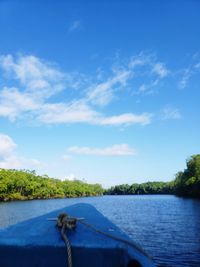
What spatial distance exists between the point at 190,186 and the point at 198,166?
24.9 feet

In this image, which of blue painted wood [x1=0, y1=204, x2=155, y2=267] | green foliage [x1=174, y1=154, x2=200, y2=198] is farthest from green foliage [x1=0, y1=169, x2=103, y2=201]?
blue painted wood [x1=0, y1=204, x2=155, y2=267]

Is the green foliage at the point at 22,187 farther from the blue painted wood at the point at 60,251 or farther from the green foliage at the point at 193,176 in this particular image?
the blue painted wood at the point at 60,251

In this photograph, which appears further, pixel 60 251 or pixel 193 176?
pixel 193 176

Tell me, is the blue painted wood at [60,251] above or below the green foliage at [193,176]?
below

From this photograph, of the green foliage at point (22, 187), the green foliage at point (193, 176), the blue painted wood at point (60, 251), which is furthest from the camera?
the green foliage at point (22, 187)

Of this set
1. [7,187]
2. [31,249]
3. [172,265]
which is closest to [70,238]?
[31,249]

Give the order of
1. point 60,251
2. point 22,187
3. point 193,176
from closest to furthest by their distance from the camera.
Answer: point 60,251
point 193,176
point 22,187

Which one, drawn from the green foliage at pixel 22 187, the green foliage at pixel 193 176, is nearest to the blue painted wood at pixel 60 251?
the green foliage at pixel 193 176

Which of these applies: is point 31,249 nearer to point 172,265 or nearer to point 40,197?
point 172,265

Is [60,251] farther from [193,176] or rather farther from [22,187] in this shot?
[22,187]

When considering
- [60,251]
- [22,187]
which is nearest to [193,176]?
[22,187]

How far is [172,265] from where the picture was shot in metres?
17.2

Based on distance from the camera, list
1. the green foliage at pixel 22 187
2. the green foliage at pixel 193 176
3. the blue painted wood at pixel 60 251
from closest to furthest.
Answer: the blue painted wood at pixel 60 251, the green foliage at pixel 193 176, the green foliage at pixel 22 187

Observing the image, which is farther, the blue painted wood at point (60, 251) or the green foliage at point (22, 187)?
the green foliage at point (22, 187)
